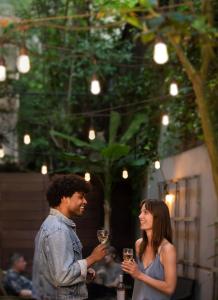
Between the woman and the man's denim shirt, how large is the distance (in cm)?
39

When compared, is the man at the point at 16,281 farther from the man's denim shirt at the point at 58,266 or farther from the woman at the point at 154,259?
the man's denim shirt at the point at 58,266

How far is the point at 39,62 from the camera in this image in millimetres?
16562

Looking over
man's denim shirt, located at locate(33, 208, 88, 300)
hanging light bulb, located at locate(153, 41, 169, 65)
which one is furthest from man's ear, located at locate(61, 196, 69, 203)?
hanging light bulb, located at locate(153, 41, 169, 65)

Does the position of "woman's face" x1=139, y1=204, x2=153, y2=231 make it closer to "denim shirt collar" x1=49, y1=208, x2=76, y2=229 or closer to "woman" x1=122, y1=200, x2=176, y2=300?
"woman" x1=122, y1=200, x2=176, y2=300

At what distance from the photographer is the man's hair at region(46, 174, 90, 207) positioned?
13.6 ft

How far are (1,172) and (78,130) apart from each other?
261cm

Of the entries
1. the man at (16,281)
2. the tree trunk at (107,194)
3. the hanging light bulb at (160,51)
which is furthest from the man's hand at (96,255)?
the tree trunk at (107,194)

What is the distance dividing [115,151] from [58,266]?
8.60 meters

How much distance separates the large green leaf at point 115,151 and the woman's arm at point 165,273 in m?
7.84

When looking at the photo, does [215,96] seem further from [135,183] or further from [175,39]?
[135,183]

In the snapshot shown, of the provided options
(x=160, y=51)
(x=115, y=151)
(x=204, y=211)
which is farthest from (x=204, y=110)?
(x=115, y=151)

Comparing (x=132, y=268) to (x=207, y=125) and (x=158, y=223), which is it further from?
(x=207, y=125)

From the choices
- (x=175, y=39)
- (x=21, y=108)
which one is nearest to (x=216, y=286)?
(x=175, y=39)

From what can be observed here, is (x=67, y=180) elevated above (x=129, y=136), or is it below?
below
